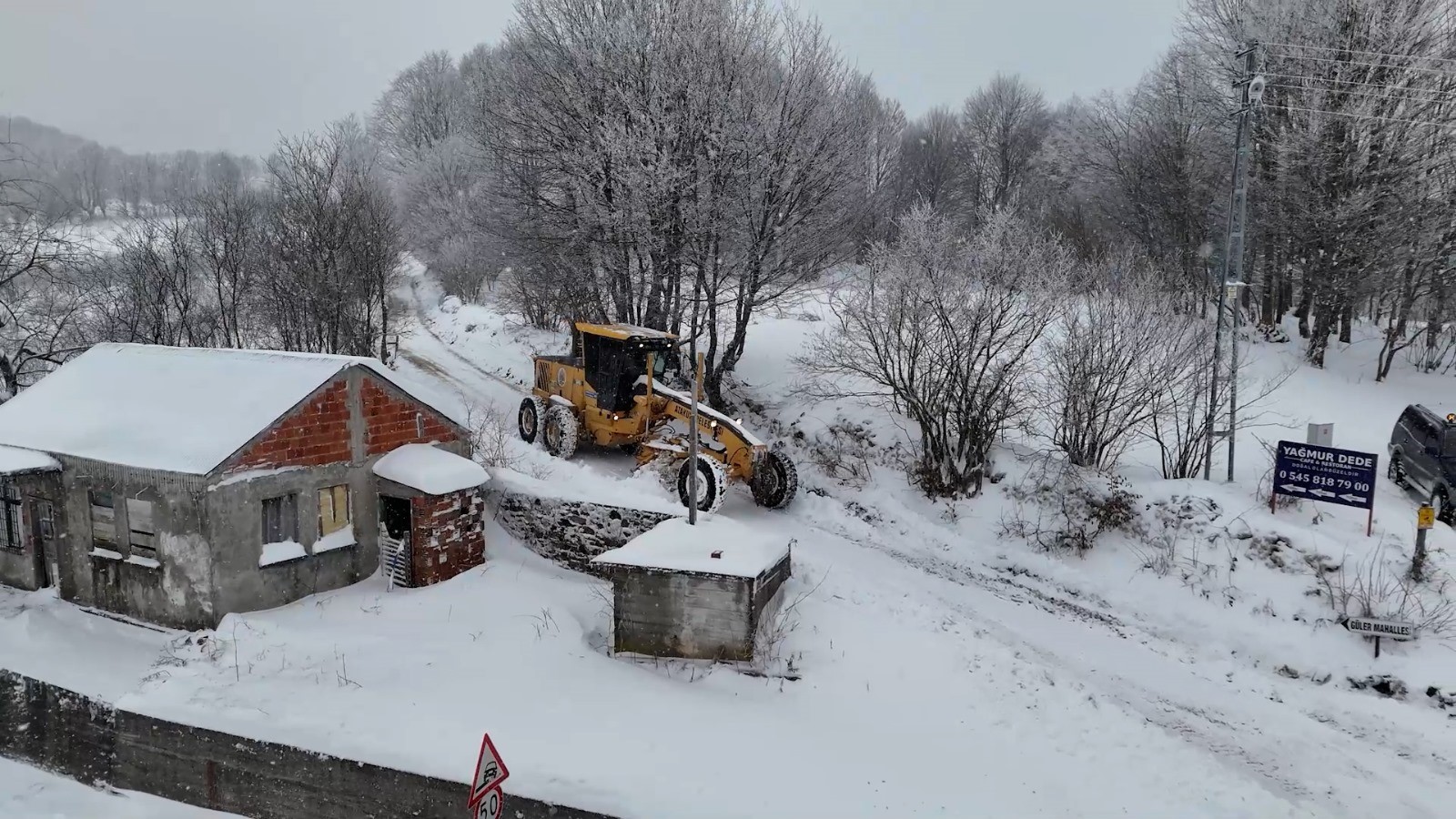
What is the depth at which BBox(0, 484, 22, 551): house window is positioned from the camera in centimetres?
1224

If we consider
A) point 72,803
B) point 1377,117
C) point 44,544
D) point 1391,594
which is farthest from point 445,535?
point 1377,117

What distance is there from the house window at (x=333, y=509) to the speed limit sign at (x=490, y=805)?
293 inches

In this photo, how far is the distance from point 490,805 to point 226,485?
7116mm

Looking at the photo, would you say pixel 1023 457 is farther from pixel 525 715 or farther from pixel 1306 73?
pixel 1306 73

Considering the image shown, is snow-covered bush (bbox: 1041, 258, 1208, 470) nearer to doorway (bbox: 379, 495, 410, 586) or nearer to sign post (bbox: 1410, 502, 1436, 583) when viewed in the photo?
sign post (bbox: 1410, 502, 1436, 583)

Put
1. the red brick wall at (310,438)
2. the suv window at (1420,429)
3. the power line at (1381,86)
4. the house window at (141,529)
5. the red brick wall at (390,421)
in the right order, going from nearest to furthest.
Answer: the red brick wall at (310,438)
the house window at (141,529)
the red brick wall at (390,421)
the suv window at (1420,429)
the power line at (1381,86)

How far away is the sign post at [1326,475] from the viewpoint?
11.3m

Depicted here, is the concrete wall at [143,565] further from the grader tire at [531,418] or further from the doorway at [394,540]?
the grader tire at [531,418]

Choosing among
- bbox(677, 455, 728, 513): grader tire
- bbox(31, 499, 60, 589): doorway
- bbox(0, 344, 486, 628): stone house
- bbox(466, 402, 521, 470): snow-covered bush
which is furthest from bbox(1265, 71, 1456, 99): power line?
bbox(31, 499, 60, 589): doorway

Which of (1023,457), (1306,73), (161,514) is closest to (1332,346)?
(1306,73)

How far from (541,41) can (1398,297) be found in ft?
73.6

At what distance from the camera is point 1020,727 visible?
28.3 feet

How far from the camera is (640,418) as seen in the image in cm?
1545

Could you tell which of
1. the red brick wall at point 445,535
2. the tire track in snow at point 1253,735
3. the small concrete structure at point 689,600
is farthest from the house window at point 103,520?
the tire track in snow at point 1253,735
